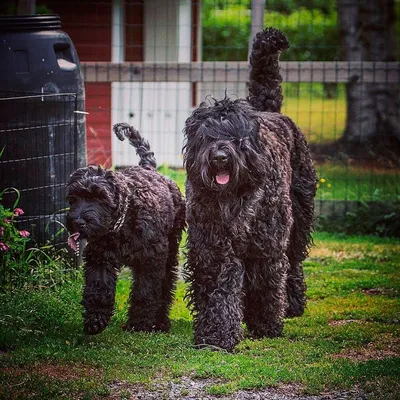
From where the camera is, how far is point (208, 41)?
30938mm

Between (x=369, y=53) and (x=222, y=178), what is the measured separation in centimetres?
1252

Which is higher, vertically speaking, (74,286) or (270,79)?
(270,79)

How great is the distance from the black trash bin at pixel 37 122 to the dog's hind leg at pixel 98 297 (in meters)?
1.72

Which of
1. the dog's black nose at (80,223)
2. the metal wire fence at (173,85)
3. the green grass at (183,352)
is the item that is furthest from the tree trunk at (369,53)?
the dog's black nose at (80,223)

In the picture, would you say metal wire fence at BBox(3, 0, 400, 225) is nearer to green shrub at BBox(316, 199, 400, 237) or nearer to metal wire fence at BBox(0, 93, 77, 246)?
green shrub at BBox(316, 199, 400, 237)

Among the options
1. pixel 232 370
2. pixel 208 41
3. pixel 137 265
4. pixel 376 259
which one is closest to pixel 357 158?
pixel 376 259

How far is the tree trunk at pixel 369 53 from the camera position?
17.7 meters

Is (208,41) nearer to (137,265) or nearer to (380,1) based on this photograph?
(380,1)

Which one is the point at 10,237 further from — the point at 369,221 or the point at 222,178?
the point at 369,221

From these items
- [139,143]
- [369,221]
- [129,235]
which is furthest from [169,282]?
[369,221]

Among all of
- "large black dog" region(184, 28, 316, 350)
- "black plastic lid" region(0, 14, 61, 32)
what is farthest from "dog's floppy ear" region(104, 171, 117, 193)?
"black plastic lid" region(0, 14, 61, 32)

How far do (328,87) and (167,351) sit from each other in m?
21.1

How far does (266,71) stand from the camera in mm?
8438

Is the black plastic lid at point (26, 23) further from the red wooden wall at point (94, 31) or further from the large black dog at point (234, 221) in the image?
the red wooden wall at point (94, 31)
